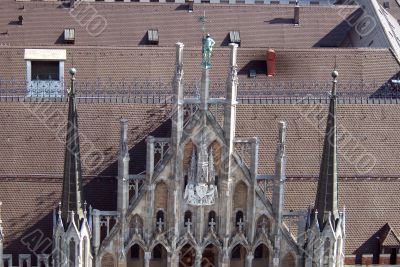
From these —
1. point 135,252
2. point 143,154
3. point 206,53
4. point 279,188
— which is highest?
point 206,53

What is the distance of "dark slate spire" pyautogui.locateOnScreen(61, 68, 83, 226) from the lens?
57.6 m

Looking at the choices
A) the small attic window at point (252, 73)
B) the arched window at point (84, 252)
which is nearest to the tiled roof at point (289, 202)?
the arched window at point (84, 252)

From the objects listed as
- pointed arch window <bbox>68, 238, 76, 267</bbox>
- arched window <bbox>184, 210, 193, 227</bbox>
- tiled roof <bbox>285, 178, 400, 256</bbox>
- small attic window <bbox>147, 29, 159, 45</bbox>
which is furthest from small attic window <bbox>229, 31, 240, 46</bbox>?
pointed arch window <bbox>68, 238, 76, 267</bbox>

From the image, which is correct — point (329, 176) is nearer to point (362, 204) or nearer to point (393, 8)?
point (362, 204)

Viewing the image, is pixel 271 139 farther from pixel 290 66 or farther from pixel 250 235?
pixel 290 66

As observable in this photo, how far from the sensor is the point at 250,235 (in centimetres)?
6006

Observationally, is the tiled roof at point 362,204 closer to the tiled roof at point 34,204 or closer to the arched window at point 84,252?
the tiled roof at point 34,204

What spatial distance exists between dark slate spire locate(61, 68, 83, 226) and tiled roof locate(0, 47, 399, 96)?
18384 millimetres

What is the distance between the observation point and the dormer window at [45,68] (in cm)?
8069

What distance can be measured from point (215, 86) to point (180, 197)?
20.4 meters

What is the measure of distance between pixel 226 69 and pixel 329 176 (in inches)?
978

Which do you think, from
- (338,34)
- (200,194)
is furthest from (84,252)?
(338,34)

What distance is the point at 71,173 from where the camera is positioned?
5762 centimetres

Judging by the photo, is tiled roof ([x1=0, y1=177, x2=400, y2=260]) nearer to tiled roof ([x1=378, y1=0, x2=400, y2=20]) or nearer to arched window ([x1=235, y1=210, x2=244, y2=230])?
arched window ([x1=235, y1=210, x2=244, y2=230])
